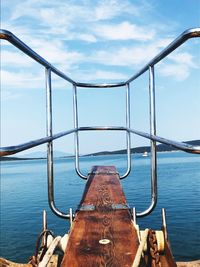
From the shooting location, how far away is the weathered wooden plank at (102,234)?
1.58 m

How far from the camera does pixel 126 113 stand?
4.24 m

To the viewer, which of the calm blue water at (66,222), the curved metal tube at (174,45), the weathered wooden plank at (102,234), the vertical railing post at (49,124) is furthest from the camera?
the calm blue water at (66,222)

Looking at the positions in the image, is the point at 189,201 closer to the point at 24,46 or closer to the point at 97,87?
the point at 97,87

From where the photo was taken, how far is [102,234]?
1874 millimetres

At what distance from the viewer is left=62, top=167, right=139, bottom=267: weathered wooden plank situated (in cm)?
158

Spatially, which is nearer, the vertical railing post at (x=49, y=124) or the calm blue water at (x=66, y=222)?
the vertical railing post at (x=49, y=124)

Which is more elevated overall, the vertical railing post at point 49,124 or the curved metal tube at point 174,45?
the curved metal tube at point 174,45

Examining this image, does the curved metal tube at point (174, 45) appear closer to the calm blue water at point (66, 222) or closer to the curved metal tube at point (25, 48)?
the curved metal tube at point (25, 48)

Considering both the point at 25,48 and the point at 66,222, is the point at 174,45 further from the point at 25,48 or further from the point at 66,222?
the point at 66,222

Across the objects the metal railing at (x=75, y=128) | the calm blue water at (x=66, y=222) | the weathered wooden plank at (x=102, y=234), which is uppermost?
the metal railing at (x=75, y=128)

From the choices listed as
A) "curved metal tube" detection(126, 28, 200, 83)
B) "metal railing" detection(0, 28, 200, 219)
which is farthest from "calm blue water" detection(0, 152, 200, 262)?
"curved metal tube" detection(126, 28, 200, 83)

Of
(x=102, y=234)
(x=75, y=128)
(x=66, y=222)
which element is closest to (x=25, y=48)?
(x=102, y=234)

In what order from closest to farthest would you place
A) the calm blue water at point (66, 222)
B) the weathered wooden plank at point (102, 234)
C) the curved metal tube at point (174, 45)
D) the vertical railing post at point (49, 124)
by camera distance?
1. the curved metal tube at point (174, 45)
2. the weathered wooden plank at point (102, 234)
3. the vertical railing post at point (49, 124)
4. the calm blue water at point (66, 222)

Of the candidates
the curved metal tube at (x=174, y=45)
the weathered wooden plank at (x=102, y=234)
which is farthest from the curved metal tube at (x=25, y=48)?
the weathered wooden plank at (x=102, y=234)
